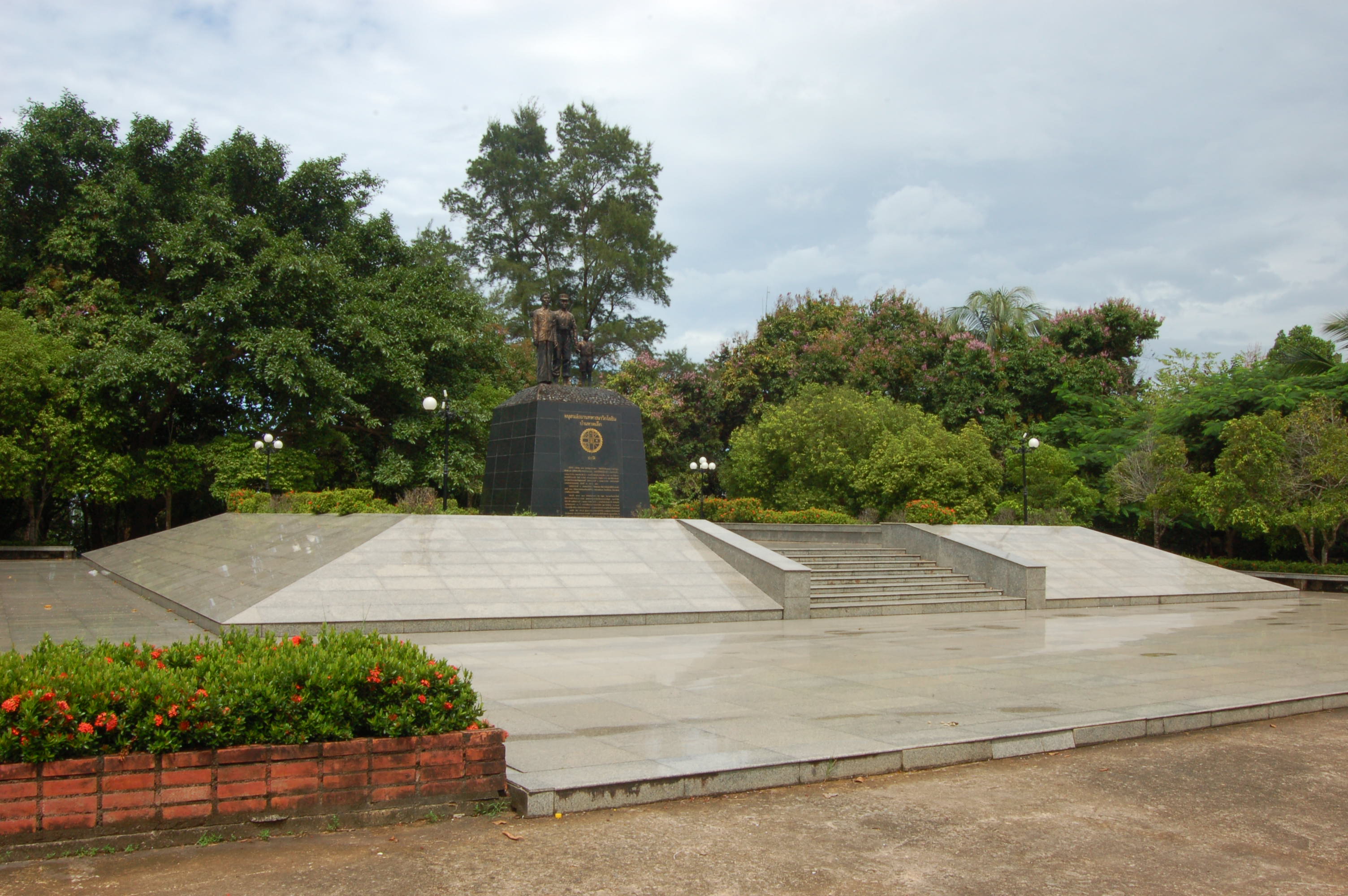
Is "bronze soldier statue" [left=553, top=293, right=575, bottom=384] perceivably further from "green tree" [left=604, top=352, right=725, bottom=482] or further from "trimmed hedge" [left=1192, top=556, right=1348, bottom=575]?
"trimmed hedge" [left=1192, top=556, right=1348, bottom=575]

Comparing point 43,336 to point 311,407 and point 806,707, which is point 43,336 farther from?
point 806,707

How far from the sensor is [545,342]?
66.0ft

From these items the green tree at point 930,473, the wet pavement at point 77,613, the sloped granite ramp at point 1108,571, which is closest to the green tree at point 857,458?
the green tree at point 930,473

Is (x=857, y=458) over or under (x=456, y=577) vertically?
over

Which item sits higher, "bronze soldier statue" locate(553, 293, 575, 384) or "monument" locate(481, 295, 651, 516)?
"bronze soldier statue" locate(553, 293, 575, 384)

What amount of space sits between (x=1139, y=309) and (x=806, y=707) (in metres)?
33.6

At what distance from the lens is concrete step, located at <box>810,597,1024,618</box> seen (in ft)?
49.3

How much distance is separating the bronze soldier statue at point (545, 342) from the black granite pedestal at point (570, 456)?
77 centimetres

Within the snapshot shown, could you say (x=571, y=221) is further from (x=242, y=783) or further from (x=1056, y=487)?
(x=242, y=783)

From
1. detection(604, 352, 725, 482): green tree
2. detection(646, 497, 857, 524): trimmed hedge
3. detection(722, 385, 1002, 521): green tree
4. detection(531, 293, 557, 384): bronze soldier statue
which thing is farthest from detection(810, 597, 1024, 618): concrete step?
detection(604, 352, 725, 482): green tree

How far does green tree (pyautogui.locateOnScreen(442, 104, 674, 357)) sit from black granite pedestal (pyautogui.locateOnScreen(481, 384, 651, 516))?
20.1 meters

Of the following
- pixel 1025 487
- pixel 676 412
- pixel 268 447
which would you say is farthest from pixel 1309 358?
pixel 268 447

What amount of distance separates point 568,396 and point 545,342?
172cm

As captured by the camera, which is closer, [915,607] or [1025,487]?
[915,607]
